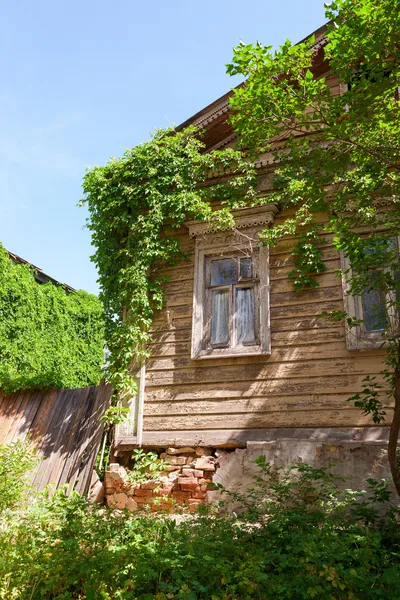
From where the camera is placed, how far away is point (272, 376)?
7.22 metres

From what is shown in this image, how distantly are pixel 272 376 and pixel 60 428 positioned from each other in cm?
368

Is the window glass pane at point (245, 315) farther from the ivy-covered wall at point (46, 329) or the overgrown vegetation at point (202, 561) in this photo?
the ivy-covered wall at point (46, 329)

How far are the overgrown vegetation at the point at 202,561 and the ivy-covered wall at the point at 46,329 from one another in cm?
599

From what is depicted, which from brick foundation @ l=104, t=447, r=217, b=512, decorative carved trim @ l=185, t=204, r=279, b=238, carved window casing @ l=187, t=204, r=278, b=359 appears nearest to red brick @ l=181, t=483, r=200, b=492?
brick foundation @ l=104, t=447, r=217, b=512

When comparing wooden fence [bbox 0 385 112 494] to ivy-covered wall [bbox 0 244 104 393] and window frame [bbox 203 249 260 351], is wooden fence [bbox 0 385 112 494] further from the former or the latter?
window frame [bbox 203 249 260 351]

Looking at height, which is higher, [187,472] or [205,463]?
[205,463]

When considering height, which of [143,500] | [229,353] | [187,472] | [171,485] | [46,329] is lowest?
[143,500]

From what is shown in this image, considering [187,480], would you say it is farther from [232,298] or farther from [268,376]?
[232,298]

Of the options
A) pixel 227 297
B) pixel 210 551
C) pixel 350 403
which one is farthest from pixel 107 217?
pixel 210 551

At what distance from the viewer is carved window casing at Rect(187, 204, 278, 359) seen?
7676 mm

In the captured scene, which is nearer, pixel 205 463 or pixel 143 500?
pixel 205 463

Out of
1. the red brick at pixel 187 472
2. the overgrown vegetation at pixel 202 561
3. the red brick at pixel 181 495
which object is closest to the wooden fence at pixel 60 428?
the red brick at pixel 181 495

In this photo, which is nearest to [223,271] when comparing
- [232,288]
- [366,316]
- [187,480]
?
[232,288]

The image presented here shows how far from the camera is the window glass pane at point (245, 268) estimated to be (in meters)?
8.05
